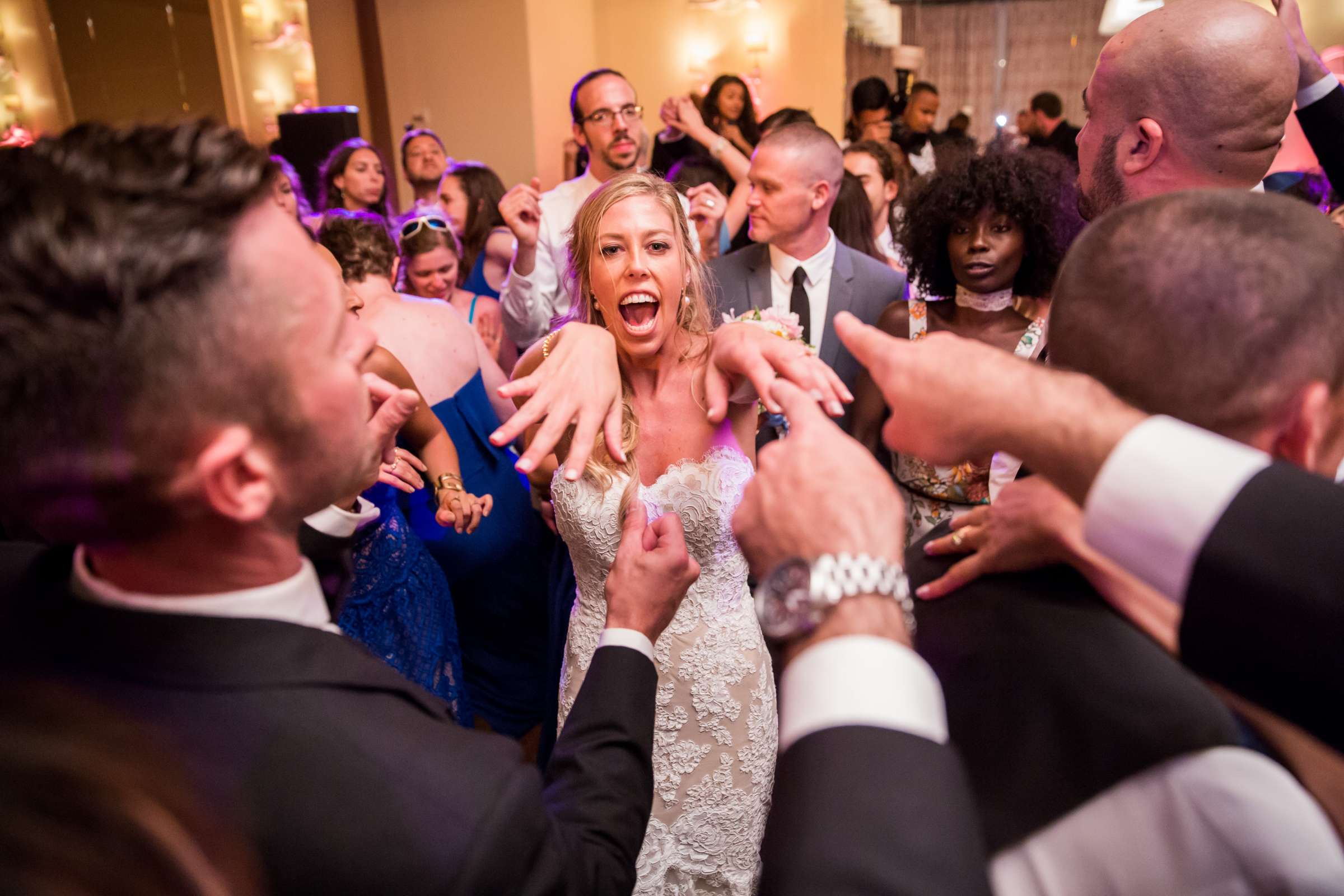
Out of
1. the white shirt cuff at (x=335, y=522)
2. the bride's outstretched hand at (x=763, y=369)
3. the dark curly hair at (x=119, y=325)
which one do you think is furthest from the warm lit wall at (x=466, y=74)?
the dark curly hair at (x=119, y=325)

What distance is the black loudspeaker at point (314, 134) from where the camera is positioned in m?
5.38

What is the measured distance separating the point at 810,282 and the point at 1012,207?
2.35 feet

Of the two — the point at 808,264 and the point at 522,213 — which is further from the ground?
the point at 522,213

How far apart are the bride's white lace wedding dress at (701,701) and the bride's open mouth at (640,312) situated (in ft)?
1.08

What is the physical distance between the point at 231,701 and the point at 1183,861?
0.78m

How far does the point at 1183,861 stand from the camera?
0.63 m

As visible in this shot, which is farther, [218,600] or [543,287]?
[543,287]

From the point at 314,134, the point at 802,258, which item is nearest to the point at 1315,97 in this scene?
the point at 802,258

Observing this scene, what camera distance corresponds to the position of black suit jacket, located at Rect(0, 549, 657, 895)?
2.06 ft

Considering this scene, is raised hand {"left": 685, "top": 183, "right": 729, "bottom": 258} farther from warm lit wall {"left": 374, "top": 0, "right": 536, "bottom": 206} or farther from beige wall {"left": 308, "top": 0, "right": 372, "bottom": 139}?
beige wall {"left": 308, "top": 0, "right": 372, "bottom": 139}

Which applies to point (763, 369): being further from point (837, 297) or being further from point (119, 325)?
point (837, 297)

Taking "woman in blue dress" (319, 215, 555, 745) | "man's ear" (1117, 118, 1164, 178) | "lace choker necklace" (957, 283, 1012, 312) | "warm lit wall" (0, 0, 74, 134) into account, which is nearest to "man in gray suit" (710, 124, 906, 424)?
"lace choker necklace" (957, 283, 1012, 312)

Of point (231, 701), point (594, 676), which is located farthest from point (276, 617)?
point (594, 676)

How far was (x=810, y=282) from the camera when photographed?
9.44ft
